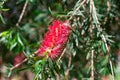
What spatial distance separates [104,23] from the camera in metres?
2.21

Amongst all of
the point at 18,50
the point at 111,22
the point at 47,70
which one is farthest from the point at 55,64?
the point at 111,22

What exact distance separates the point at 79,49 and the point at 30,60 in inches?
17.2

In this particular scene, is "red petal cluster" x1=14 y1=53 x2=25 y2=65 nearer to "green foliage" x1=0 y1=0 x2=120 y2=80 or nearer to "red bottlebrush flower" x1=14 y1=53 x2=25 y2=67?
"red bottlebrush flower" x1=14 y1=53 x2=25 y2=67

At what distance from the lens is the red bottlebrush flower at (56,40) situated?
1.56 metres

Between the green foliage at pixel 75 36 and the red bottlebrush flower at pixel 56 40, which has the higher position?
the red bottlebrush flower at pixel 56 40

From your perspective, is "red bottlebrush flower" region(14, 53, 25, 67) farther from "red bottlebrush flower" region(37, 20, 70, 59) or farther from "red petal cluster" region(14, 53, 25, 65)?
"red bottlebrush flower" region(37, 20, 70, 59)

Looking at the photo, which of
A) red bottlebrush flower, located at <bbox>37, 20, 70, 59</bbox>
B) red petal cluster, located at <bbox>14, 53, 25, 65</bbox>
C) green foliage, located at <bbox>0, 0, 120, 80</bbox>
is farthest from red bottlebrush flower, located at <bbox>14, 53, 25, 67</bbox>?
red bottlebrush flower, located at <bbox>37, 20, 70, 59</bbox>

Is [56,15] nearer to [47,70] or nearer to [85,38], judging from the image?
[85,38]

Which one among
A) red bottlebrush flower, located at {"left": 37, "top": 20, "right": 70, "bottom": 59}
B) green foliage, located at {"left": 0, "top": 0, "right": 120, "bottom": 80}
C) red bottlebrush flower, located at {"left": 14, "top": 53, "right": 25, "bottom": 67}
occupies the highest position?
red bottlebrush flower, located at {"left": 37, "top": 20, "right": 70, "bottom": 59}

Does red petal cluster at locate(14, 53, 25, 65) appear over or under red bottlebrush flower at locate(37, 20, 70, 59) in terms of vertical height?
→ under

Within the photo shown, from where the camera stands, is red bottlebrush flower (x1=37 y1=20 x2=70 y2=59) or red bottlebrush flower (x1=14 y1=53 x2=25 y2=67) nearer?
red bottlebrush flower (x1=37 y1=20 x2=70 y2=59)

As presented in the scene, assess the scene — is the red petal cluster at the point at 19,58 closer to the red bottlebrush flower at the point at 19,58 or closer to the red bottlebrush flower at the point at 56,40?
the red bottlebrush flower at the point at 19,58

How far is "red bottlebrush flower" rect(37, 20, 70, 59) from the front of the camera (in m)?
1.56

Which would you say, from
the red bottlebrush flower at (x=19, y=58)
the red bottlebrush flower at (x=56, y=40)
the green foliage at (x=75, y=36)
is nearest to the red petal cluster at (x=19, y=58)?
the red bottlebrush flower at (x=19, y=58)
